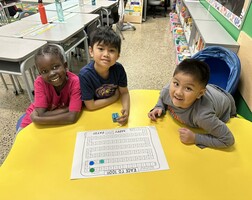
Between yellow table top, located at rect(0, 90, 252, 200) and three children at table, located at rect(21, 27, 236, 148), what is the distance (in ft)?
0.21

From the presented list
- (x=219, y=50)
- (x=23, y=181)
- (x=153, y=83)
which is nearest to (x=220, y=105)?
(x=219, y=50)

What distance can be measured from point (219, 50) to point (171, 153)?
1.10 metres

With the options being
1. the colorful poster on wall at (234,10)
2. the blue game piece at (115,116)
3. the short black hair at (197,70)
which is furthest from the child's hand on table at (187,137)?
the colorful poster on wall at (234,10)

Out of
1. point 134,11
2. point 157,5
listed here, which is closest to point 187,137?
point 134,11

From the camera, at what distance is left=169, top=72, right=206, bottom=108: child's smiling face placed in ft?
2.53

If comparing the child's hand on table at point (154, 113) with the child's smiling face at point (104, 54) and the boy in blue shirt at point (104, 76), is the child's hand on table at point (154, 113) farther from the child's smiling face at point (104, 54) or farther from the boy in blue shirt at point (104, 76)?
the child's smiling face at point (104, 54)

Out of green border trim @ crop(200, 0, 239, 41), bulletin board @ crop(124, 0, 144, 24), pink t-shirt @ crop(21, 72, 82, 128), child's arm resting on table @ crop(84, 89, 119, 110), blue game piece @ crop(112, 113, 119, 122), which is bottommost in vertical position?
bulletin board @ crop(124, 0, 144, 24)

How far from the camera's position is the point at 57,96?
105 centimetres

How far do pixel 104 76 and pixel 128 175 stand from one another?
0.57 metres

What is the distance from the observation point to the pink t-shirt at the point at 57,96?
0.99m

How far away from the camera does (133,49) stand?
11.9ft

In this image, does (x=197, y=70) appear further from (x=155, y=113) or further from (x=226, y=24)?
(x=226, y=24)

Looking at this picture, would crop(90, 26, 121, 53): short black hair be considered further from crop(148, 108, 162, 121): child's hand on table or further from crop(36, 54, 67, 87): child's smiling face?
crop(148, 108, 162, 121): child's hand on table

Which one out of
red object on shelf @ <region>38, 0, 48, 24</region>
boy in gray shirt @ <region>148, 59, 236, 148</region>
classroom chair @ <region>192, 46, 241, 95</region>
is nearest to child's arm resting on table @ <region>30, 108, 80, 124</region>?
boy in gray shirt @ <region>148, 59, 236, 148</region>
